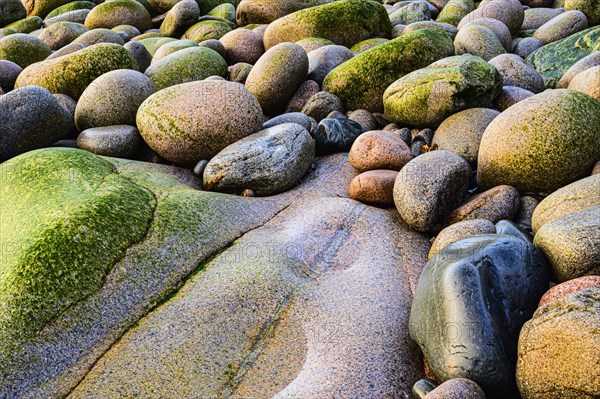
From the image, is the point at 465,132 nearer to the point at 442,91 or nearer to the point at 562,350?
the point at 442,91

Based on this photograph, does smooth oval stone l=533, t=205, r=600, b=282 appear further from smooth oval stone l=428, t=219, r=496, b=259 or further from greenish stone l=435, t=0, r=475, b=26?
greenish stone l=435, t=0, r=475, b=26

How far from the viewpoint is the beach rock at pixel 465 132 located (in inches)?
222

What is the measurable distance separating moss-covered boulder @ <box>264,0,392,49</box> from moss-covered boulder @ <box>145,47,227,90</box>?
74.0 inches

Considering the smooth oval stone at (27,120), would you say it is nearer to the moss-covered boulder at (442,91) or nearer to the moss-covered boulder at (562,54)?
the moss-covered boulder at (442,91)

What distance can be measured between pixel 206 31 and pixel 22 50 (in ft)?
12.5

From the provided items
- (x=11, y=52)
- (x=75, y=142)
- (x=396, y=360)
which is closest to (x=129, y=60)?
(x=75, y=142)

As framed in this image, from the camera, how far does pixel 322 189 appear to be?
5.51m

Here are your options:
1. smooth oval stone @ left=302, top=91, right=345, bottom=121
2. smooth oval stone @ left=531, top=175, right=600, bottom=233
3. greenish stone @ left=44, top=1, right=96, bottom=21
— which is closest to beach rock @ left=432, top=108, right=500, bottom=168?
smooth oval stone @ left=531, top=175, right=600, bottom=233

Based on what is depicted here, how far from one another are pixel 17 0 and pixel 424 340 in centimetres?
1814

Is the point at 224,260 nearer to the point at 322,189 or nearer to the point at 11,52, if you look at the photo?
the point at 322,189

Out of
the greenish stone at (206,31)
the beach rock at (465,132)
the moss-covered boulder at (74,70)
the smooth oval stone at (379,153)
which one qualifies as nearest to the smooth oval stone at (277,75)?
the smooth oval stone at (379,153)

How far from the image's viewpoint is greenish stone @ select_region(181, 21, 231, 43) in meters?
11.7

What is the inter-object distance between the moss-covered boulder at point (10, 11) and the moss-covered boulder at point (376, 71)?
1380 cm

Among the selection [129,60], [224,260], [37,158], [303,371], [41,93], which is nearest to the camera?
[303,371]
